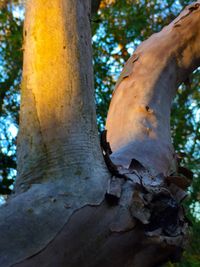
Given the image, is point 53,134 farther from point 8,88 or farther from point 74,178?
point 8,88

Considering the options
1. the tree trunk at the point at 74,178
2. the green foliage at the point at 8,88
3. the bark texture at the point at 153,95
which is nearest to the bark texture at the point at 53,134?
the tree trunk at the point at 74,178

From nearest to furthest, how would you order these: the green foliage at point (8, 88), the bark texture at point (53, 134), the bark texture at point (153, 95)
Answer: the bark texture at point (53, 134) < the bark texture at point (153, 95) < the green foliage at point (8, 88)

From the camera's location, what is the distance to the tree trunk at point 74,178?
2.49 feet

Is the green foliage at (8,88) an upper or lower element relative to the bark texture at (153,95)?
upper

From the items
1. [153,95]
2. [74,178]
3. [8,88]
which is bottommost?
[74,178]

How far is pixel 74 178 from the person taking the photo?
83 cm

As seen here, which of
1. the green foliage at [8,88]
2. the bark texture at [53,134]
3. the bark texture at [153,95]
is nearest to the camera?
the bark texture at [53,134]

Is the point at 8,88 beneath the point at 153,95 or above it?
above

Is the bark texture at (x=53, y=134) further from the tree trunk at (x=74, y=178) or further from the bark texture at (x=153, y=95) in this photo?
the bark texture at (x=153, y=95)

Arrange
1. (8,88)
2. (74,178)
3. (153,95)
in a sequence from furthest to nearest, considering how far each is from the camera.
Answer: (8,88) < (153,95) < (74,178)

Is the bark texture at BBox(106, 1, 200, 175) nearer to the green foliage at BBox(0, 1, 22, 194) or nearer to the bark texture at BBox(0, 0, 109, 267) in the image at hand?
the bark texture at BBox(0, 0, 109, 267)

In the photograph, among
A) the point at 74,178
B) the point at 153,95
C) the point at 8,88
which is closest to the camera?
the point at 74,178

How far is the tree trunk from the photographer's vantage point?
0.76 metres

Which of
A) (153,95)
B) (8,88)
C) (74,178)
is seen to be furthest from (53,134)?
(8,88)
